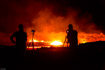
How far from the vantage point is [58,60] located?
232 inches

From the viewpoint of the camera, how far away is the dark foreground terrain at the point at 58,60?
5664 mm

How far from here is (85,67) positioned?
5605 millimetres

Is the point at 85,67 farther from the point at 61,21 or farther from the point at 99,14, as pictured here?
the point at 61,21

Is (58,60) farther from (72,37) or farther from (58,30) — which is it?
(58,30)

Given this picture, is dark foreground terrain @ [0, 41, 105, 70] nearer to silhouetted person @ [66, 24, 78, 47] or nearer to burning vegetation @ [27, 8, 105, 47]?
silhouetted person @ [66, 24, 78, 47]

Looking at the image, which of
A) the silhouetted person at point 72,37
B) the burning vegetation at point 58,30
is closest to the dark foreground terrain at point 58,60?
the silhouetted person at point 72,37

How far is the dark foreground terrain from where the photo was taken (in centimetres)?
566

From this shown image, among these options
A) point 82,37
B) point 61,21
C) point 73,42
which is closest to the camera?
point 73,42

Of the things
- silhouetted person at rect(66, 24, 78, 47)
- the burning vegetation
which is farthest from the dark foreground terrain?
the burning vegetation

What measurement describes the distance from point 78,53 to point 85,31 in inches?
770

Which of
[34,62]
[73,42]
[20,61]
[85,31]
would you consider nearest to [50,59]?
[34,62]

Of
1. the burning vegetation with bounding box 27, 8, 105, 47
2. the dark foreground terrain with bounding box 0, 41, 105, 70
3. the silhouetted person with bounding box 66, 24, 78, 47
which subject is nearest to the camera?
the dark foreground terrain with bounding box 0, 41, 105, 70

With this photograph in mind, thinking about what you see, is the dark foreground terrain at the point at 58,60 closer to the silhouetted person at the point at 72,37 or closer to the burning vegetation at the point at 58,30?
the silhouetted person at the point at 72,37

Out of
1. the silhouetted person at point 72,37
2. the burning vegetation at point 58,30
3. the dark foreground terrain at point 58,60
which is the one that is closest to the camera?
the dark foreground terrain at point 58,60
